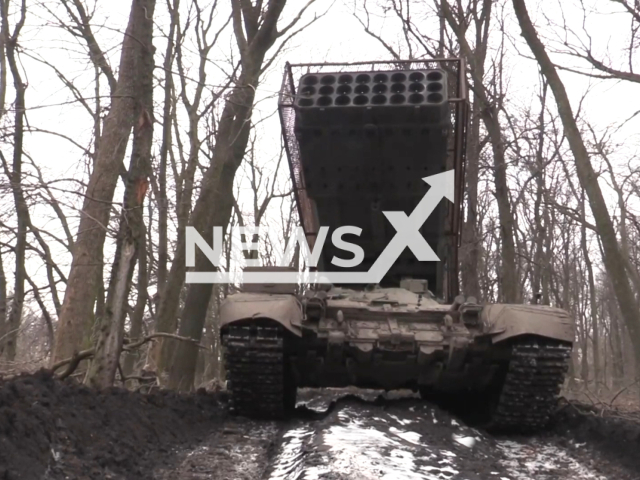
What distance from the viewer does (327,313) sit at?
7.79 metres

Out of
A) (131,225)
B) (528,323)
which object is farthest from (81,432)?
(528,323)

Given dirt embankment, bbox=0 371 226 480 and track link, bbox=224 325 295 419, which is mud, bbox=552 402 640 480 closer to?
track link, bbox=224 325 295 419

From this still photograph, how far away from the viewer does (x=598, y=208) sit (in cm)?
1156

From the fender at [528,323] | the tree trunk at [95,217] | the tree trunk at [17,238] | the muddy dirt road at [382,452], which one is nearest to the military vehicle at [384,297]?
the fender at [528,323]

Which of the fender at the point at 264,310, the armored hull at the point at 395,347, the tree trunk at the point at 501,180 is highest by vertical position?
the tree trunk at the point at 501,180

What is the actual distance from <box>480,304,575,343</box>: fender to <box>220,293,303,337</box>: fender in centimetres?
179

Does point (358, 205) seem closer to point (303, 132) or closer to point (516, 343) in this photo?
point (303, 132)

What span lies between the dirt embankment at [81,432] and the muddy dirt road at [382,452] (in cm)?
25

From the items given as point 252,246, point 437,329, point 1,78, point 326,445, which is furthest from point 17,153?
point 326,445

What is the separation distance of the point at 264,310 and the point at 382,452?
1.97 meters

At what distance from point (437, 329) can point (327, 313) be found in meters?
1.09

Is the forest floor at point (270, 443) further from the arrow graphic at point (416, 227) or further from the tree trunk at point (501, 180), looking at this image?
the tree trunk at point (501, 180)

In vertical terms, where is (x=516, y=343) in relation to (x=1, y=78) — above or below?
below

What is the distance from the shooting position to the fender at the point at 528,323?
699 centimetres
